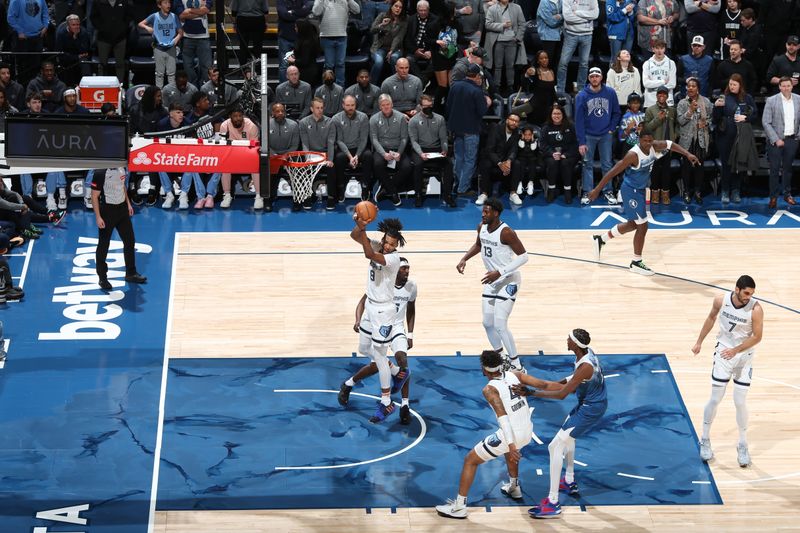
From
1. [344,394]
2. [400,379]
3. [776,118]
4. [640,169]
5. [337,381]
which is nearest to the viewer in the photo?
[400,379]

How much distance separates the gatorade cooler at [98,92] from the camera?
22484 millimetres

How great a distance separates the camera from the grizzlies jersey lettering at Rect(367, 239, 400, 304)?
14.1 meters

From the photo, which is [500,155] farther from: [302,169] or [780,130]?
[780,130]

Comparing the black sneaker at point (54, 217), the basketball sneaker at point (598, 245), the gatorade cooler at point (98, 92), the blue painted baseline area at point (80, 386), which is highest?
the gatorade cooler at point (98, 92)

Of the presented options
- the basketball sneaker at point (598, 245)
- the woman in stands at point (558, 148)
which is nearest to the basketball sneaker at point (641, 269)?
the basketball sneaker at point (598, 245)

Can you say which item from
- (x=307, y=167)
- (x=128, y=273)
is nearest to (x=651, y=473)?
(x=128, y=273)

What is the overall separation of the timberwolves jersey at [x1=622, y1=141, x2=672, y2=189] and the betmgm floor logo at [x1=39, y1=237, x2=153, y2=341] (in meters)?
7.16

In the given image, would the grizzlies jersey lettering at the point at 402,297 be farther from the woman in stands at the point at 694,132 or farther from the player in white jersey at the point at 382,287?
the woman in stands at the point at 694,132

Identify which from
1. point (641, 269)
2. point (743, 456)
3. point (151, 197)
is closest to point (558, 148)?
point (641, 269)

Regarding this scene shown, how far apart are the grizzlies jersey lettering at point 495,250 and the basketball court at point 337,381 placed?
4.80 ft

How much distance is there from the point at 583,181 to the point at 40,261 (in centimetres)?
902

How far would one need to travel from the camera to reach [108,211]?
1777 cm

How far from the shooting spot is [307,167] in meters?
21.4

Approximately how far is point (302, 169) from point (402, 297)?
760 cm
